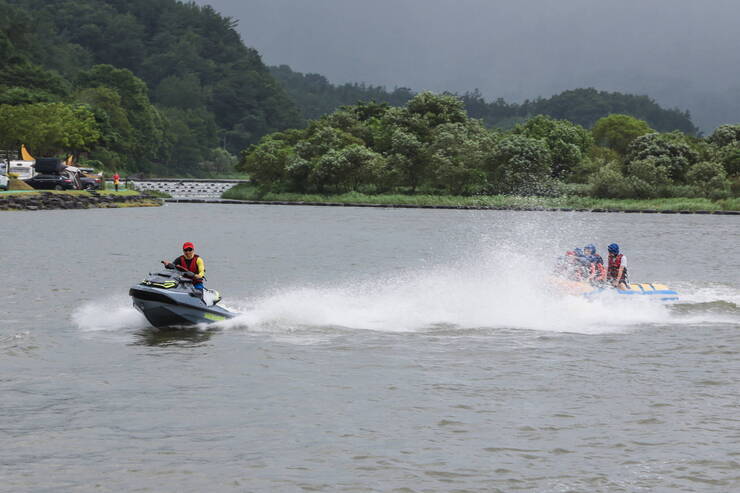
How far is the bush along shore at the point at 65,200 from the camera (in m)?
84.9

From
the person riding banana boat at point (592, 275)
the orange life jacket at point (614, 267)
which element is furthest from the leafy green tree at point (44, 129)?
the orange life jacket at point (614, 267)

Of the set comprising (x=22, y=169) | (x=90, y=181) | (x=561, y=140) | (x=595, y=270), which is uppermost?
(x=561, y=140)

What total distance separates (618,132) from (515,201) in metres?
51.8

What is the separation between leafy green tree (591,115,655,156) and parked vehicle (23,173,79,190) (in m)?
94.1

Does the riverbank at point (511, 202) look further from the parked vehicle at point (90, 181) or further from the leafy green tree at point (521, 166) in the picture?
the parked vehicle at point (90, 181)

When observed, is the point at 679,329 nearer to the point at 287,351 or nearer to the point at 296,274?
the point at 287,351

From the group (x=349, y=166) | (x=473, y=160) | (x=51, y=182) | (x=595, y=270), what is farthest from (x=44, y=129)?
(x=595, y=270)

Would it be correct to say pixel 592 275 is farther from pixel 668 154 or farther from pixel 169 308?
pixel 668 154

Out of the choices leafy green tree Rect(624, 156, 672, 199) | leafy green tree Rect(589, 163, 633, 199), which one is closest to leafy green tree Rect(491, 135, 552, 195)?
leafy green tree Rect(589, 163, 633, 199)

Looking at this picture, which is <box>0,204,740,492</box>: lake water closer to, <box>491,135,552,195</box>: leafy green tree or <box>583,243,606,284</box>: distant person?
<box>583,243,606,284</box>: distant person

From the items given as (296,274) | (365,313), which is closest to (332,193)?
(296,274)

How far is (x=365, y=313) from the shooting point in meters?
27.8

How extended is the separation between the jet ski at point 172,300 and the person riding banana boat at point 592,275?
1133 centimetres

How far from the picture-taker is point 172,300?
2350 cm
